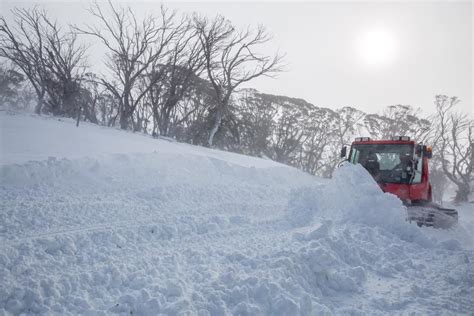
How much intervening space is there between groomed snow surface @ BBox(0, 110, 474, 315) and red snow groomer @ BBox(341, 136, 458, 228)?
517mm

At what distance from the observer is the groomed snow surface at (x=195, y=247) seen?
2764 millimetres

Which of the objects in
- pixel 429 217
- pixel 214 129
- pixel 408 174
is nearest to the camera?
pixel 429 217

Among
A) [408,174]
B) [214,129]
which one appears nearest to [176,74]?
[214,129]

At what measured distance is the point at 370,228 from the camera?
5230 millimetres

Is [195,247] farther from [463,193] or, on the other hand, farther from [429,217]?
[463,193]

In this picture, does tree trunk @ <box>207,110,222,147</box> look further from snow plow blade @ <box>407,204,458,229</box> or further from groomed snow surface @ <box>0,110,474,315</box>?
snow plow blade @ <box>407,204,458,229</box>

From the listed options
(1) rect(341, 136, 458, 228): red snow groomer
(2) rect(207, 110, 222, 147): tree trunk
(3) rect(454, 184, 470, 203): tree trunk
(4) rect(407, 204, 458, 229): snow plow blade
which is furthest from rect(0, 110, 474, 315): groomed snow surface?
(3) rect(454, 184, 470, 203): tree trunk

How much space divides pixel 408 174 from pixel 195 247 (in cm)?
664

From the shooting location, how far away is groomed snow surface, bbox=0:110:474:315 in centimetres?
276

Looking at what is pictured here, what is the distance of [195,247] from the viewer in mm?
3980

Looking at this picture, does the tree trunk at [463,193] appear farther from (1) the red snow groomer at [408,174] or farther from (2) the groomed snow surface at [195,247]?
(2) the groomed snow surface at [195,247]

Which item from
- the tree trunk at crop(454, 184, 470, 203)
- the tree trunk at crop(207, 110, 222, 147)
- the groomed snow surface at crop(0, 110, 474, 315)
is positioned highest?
the tree trunk at crop(207, 110, 222, 147)

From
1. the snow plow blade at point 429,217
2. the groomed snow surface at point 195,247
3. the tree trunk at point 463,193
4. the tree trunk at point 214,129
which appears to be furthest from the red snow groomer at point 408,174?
the tree trunk at point 463,193

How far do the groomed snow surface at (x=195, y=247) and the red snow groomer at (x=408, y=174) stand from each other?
52 cm
